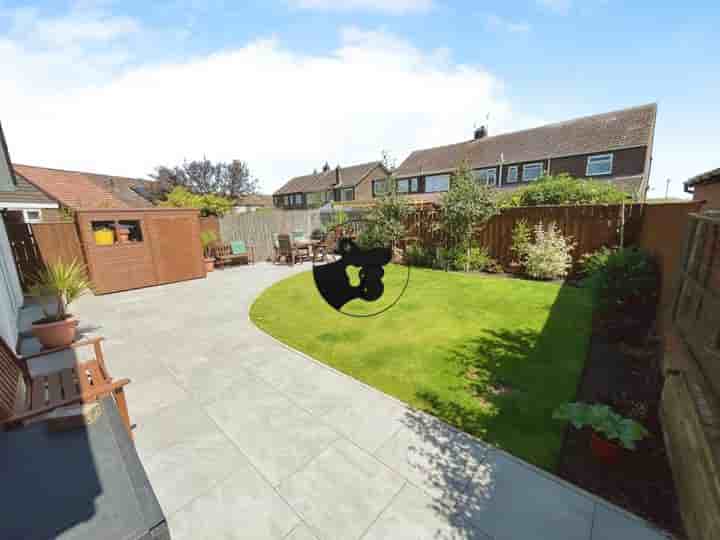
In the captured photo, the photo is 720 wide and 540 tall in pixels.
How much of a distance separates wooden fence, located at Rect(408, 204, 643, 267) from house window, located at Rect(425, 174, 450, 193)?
51.1 ft

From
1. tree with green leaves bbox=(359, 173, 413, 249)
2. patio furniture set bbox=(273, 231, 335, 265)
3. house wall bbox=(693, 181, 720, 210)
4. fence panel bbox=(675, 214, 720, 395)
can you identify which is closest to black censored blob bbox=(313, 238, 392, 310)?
fence panel bbox=(675, 214, 720, 395)

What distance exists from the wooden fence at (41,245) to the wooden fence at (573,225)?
10.4 meters

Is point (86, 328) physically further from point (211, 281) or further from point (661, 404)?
point (661, 404)

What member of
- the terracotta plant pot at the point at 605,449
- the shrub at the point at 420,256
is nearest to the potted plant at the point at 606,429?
the terracotta plant pot at the point at 605,449

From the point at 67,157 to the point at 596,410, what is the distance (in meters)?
29.9

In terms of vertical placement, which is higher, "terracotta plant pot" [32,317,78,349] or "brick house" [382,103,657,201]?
"brick house" [382,103,657,201]

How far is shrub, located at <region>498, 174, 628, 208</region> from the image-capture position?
1034 cm

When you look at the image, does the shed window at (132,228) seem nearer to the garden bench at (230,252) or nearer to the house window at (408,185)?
the garden bench at (230,252)

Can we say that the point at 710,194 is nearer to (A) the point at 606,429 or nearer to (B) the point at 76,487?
(A) the point at 606,429

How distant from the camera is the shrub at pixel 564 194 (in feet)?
33.9

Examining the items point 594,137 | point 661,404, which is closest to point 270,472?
point 661,404

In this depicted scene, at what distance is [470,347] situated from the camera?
4.43 m

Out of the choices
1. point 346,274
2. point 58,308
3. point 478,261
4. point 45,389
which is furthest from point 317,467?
point 478,261

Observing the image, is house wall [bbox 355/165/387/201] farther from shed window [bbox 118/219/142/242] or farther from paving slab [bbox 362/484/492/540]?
paving slab [bbox 362/484/492/540]
